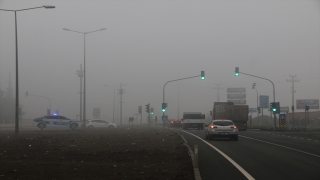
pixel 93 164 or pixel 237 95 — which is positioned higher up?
pixel 237 95

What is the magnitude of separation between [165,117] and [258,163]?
43.8m

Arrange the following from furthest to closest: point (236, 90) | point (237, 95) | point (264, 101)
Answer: point (237, 95) → point (236, 90) → point (264, 101)

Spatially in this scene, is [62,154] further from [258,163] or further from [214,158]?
[258,163]

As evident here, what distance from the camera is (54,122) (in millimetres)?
49000

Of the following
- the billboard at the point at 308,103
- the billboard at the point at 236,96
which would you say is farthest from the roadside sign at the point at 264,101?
the billboard at the point at 308,103

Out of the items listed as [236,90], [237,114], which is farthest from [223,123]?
[236,90]

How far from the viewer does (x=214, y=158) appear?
17.3 metres

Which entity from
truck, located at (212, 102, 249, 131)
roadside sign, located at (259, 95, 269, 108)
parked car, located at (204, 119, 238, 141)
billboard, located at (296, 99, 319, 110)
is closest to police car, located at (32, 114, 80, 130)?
truck, located at (212, 102, 249, 131)

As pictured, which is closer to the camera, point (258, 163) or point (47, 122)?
point (258, 163)

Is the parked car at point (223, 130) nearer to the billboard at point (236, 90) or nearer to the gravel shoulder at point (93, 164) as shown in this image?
the gravel shoulder at point (93, 164)

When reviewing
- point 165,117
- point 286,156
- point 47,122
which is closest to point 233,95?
point 165,117

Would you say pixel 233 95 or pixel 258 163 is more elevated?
pixel 233 95

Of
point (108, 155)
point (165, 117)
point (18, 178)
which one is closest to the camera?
point (18, 178)

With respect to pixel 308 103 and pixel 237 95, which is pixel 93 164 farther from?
pixel 308 103
